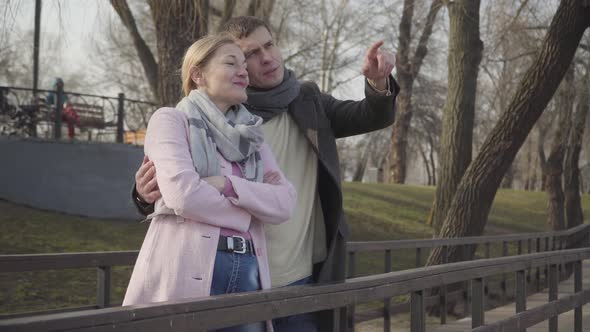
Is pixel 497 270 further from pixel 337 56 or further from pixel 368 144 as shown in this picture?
pixel 368 144

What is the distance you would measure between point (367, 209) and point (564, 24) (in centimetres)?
1181

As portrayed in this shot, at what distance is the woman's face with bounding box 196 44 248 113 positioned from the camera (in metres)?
2.79

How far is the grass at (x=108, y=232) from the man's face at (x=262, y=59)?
685 centimetres

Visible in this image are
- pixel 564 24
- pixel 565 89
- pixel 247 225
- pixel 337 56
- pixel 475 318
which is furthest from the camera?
pixel 337 56

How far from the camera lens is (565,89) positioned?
58.1 feet

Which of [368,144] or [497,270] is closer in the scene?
[497,270]

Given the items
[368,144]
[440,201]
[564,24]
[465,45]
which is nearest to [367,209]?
[440,201]

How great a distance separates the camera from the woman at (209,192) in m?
2.57

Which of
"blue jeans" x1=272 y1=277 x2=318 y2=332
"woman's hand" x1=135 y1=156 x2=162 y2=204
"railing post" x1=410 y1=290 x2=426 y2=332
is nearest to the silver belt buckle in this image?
"woman's hand" x1=135 y1=156 x2=162 y2=204

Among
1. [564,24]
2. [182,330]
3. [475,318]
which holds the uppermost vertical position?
[564,24]

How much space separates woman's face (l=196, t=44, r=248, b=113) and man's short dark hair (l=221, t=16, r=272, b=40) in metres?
0.36

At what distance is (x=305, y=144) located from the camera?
3355 millimetres

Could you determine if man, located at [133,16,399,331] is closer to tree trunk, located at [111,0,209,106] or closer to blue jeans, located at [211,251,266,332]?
blue jeans, located at [211,251,266,332]


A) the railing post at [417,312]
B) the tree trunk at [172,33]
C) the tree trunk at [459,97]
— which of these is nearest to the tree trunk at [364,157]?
the tree trunk at [459,97]
